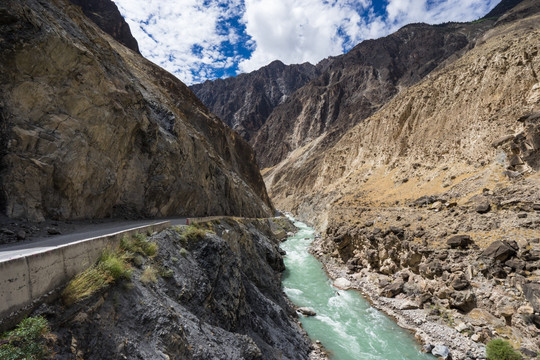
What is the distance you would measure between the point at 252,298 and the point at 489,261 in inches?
482

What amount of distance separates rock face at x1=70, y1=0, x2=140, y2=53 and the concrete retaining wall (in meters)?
68.8

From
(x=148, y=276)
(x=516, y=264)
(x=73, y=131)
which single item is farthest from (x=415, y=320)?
(x=73, y=131)

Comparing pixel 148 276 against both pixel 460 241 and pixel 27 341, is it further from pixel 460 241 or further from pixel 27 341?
pixel 460 241

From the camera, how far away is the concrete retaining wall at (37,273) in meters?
3.55

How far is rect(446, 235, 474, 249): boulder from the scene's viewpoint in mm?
15234

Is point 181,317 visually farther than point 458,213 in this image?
No

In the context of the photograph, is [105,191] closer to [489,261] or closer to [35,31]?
[35,31]

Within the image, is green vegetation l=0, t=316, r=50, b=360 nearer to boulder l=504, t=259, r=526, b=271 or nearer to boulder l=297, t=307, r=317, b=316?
boulder l=297, t=307, r=317, b=316

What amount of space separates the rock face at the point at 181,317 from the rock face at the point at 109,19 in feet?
218

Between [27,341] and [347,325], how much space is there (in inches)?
575

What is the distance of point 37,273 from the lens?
4078 millimetres

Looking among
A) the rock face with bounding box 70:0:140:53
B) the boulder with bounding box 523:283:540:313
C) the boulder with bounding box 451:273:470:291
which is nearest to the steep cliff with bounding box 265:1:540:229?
the boulder with bounding box 451:273:470:291

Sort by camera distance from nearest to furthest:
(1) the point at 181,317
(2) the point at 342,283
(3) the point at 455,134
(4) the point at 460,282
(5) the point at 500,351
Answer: (1) the point at 181,317, (5) the point at 500,351, (4) the point at 460,282, (2) the point at 342,283, (3) the point at 455,134

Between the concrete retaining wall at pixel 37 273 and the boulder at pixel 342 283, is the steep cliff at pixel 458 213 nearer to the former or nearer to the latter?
the boulder at pixel 342 283
